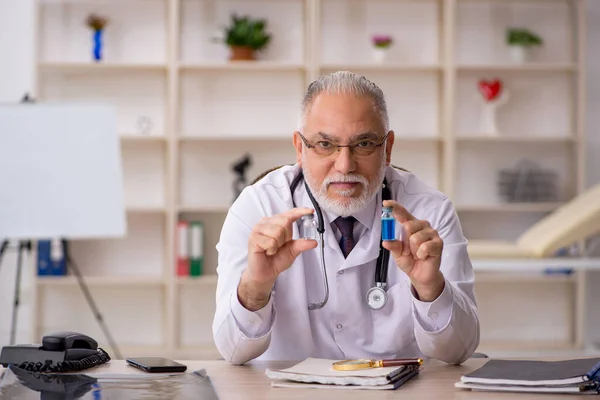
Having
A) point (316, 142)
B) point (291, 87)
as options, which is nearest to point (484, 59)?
point (291, 87)

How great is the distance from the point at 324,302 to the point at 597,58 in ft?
14.0

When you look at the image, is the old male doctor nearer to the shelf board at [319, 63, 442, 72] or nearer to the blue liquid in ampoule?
the blue liquid in ampoule

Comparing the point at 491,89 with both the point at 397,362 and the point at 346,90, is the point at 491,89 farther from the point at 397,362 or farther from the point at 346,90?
the point at 397,362

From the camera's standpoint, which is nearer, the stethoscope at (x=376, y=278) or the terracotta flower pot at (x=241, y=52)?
the stethoscope at (x=376, y=278)

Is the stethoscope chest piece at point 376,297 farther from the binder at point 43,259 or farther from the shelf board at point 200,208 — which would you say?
the binder at point 43,259

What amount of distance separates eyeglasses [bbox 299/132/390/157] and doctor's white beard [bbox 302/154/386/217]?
5 centimetres

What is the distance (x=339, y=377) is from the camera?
63.0 inches

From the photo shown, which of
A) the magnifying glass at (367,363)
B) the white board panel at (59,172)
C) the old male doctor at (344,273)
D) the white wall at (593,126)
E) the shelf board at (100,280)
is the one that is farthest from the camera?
the white wall at (593,126)

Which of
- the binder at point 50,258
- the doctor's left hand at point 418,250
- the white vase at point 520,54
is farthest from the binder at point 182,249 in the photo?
the doctor's left hand at point 418,250

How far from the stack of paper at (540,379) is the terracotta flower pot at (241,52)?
4.00 metres

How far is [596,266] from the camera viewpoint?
14.9 feet

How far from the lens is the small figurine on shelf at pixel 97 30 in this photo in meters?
5.33

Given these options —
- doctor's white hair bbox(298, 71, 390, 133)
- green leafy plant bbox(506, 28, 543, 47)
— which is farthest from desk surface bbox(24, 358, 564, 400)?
green leafy plant bbox(506, 28, 543, 47)

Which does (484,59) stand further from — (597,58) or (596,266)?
(596,266)
